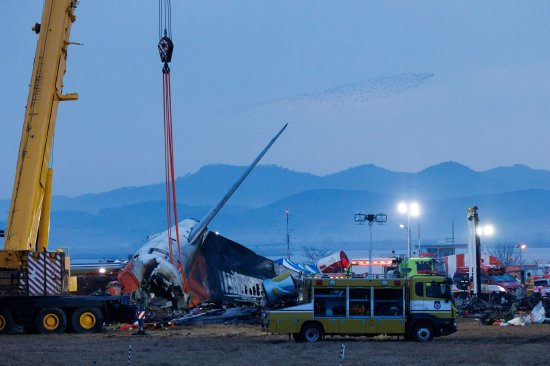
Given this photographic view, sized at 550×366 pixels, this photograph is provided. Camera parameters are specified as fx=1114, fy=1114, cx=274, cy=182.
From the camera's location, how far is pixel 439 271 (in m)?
61.8

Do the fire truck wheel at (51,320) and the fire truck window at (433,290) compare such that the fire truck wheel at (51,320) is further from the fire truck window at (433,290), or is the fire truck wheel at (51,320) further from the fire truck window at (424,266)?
the fire truck window at (424,266)

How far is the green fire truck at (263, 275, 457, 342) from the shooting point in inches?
1410

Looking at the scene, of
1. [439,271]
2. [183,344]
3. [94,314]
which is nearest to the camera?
[183,344]

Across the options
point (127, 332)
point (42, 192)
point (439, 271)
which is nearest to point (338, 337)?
point (127, 332)

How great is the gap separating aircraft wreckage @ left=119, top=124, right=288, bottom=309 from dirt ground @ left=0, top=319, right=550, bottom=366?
27.8 ft

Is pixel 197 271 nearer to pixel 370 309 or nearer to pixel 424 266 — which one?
pixel 424 266

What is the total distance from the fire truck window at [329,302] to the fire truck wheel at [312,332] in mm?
432

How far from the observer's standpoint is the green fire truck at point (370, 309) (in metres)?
35.8

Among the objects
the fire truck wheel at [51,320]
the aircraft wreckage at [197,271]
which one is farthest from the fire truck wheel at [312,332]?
the aircraft wreckage at [197,271]

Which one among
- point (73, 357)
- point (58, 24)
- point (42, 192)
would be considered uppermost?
point (58, 24)

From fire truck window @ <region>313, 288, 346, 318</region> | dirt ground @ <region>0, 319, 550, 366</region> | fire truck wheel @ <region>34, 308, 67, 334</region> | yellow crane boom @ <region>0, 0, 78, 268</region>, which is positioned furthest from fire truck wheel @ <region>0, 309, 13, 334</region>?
fire truck window @ <region>313, 288, 346, 318</region>

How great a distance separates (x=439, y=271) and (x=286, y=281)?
21.4 metres

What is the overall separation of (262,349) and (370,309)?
3976 mm

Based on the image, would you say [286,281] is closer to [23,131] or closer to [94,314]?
[94,314]
